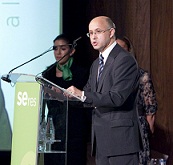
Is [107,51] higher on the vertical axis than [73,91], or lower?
higher

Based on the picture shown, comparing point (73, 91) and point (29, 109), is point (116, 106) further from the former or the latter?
point (29, 109)

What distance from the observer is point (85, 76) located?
444 centimetres

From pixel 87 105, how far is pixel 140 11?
2309mm

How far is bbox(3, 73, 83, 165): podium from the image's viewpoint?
293 centimetres

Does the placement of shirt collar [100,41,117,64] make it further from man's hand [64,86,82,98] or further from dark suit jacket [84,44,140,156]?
man's hand [64,86,82,98]

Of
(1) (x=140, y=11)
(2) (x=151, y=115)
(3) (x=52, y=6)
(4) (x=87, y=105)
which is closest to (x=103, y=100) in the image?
(4) (x=87, y=105)

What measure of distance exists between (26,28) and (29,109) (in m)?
2.00

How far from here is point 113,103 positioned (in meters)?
3.04

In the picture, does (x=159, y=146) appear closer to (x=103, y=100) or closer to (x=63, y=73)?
(x=63, y=73)

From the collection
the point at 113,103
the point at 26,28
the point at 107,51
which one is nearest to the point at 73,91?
the point at 113,103

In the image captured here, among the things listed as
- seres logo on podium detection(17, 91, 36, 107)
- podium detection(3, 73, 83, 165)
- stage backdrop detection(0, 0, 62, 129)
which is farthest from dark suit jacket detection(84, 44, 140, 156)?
stage backdrop detection(0, 0, 62, 129)

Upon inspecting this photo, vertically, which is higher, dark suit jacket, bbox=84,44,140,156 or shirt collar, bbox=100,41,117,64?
shirt collar, bbox=100,41,117,64

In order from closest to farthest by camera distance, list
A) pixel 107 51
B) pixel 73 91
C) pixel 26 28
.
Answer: pixel 73 91 < pixel 107 51 < pixel 26 28

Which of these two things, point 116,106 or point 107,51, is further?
point 107,51
